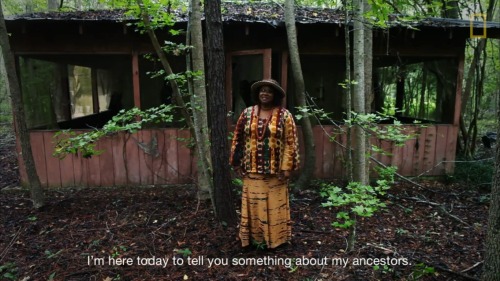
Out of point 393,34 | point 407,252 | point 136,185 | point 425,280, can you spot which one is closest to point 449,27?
point 393,34

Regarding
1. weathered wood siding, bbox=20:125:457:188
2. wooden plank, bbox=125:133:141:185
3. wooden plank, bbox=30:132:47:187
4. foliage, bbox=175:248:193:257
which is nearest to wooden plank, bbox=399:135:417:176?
weathered wood siding, bbox=20:125:457:188

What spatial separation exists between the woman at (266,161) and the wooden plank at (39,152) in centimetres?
415

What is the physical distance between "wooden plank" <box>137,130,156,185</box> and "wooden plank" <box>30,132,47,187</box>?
1633mm

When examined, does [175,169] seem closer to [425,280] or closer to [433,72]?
[425,280]

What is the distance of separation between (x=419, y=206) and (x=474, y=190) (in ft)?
5.02

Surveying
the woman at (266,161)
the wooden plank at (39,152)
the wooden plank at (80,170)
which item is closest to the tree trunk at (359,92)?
the woman at (266,161)

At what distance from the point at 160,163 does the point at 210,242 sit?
8.79 feet

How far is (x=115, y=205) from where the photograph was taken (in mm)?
5043

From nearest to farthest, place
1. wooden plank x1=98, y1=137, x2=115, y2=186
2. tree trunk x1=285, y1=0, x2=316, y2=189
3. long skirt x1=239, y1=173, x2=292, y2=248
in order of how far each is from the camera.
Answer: long skirt x1=239, y1=173, x2=292, y2=248
tree trunk x1=285, y1=0, x2=316, y2=189
wooden plank x1=98, y1=137, x2=115, y2=186

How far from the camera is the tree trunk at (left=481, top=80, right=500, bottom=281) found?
218 centimetres

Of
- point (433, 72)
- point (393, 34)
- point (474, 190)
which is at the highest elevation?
point (393, 34)

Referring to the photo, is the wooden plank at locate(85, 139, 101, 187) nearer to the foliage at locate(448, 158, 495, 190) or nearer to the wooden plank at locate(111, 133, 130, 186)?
the wooden plank at locate(111, 133, 130, 186)

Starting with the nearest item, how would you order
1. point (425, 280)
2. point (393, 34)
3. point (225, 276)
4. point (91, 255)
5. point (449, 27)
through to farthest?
point (425, 280) → point (225, 276) → point (91, 255) → point (449, 27) → point (393, 34)

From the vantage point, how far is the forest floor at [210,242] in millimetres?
3113
